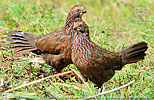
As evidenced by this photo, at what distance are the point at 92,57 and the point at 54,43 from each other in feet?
3.12

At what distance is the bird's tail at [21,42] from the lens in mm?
5246

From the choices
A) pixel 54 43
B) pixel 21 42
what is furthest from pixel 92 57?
pixel 21 42

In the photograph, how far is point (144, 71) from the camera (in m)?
5.02

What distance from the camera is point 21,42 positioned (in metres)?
5.34

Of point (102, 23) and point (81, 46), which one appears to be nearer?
point (81, 46)

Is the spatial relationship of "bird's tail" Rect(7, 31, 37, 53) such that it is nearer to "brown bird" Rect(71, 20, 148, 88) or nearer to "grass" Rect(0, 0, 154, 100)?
"grass" Rect(0, 0, 154, 100)

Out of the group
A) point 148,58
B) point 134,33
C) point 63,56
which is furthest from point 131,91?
point 134,33

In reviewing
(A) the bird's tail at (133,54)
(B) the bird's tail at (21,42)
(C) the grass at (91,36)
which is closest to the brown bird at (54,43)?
(B) the bird's tail at (21,42)

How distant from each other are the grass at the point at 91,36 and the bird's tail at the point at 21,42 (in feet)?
0.65

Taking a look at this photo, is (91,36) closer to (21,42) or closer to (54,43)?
(54,43)

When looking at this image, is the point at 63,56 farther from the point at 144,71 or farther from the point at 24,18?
the point at 24,18

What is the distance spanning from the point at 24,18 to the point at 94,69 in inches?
123

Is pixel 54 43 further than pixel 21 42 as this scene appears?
No

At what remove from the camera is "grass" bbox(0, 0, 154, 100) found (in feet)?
13.3
